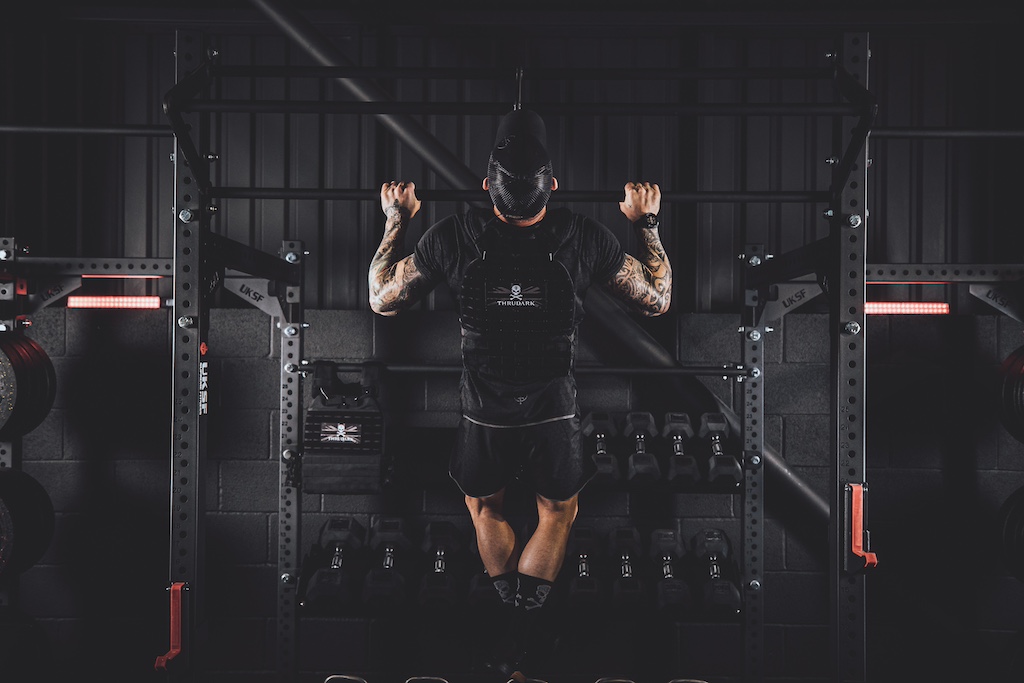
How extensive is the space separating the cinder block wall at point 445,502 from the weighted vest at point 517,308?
1.30 meters

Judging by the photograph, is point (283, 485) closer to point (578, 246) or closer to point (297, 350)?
point (297, 350)

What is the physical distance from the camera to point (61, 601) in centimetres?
345

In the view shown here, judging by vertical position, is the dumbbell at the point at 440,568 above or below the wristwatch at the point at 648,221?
below

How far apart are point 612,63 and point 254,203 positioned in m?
2.09

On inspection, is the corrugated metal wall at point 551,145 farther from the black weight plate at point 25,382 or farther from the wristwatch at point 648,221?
the wristwatch at point 648,221

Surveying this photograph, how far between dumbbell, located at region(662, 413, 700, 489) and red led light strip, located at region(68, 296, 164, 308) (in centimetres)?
257

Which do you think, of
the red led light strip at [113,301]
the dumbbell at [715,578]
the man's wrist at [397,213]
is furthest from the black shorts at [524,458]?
the red led light strip at [113,301]

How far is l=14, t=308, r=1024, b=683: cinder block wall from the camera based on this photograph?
3395 mm

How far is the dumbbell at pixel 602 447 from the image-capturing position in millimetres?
2791

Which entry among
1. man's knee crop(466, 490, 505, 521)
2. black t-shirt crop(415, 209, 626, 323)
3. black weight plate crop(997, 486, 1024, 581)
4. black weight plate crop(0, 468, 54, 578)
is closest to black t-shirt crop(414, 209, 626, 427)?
black t-shirt crop(415, 209, 626, 323)

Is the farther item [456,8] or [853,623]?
[456,8]

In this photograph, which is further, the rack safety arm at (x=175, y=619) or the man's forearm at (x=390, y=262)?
the man's forearm at (x=390, y=262)

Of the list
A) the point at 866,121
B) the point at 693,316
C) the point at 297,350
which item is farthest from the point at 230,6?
the point at 866,121

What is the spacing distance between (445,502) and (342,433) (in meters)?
0.90
